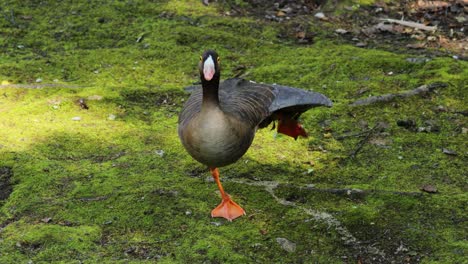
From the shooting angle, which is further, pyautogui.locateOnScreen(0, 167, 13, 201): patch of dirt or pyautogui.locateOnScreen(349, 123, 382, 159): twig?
pyautogui.locateOnScreen(349, 123, 382, 159): twig

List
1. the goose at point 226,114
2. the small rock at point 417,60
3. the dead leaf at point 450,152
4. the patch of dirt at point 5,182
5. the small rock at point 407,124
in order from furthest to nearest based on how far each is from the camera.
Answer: the small rock at point 417,60 < the small rock at point 407,124 < the dead leaf at point 450,152 < the patch of dirt at point 5,182 < the goose at point 226,114

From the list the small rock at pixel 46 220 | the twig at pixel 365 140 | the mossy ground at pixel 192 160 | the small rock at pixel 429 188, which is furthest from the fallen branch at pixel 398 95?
the small rock at pixel 46 220

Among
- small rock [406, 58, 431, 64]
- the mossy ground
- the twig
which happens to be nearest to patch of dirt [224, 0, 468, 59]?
the mossy ground

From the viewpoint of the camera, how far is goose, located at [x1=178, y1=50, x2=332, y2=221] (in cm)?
483

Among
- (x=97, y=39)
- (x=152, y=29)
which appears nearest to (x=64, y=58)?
(x=97, y=39)

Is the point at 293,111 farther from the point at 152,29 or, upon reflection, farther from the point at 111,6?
the point at 111,6

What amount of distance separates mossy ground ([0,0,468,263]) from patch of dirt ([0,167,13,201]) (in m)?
0.05

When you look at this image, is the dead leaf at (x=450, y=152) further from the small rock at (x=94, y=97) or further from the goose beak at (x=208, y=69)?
the small rock at (x=94, y=97)

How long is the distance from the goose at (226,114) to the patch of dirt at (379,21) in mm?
3575

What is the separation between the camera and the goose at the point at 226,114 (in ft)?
15.9

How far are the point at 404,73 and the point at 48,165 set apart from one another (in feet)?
14.0

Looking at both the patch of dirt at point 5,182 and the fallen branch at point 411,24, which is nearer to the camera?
the patch of dirt at point 5,182

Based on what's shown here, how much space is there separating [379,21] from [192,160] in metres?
4.66

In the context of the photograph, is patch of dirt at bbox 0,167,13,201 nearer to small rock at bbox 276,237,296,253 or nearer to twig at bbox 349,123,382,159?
small rock at bbox 276,237,296,253
